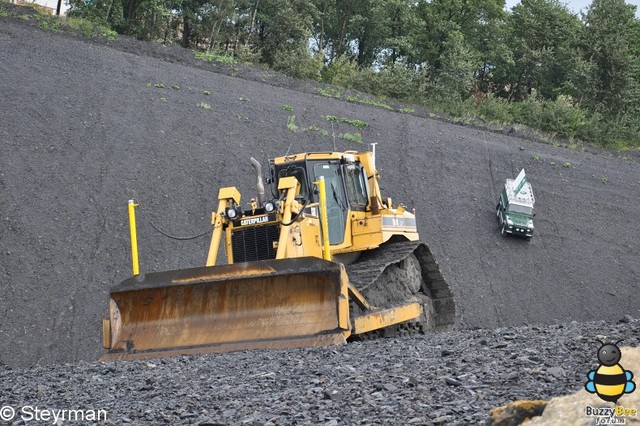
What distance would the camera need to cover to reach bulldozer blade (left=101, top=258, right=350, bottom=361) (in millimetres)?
11352

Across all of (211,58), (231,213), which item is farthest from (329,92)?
(231,213)

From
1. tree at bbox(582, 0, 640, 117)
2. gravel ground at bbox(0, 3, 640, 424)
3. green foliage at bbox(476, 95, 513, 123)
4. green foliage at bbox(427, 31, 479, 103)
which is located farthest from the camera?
tree at bbox(582, 0, 640, 117)

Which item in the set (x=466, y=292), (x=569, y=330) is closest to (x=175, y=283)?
(x=569, y=330)

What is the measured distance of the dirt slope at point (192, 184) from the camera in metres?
16.8

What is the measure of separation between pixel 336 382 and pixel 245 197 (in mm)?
13770

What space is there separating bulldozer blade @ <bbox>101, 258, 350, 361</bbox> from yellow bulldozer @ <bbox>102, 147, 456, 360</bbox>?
0.01 meters

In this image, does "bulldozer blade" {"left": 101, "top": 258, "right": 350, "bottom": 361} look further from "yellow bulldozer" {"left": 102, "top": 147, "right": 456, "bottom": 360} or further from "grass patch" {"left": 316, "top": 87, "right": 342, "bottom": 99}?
"grass patch" {"left": 316, "top": 87, "right": 342, "bottom": 99}

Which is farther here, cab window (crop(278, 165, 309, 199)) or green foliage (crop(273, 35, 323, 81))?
green foliage (crop(273, 35, 323, 81))

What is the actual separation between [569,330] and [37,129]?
14.3 m

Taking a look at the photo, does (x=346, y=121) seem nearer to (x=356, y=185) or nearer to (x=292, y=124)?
(x=292, y=124)

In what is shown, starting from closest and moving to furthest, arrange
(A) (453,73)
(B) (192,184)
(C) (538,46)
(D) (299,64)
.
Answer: (B) (192,184), (D) (299,64), (A) (453,73), (C) (538,46)

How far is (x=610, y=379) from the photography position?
17.9 ft

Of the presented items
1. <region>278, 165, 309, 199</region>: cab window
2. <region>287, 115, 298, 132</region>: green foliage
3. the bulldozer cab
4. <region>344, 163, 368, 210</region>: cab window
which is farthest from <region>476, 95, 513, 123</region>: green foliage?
<region>278, 165, 309, 199</region>: cab window

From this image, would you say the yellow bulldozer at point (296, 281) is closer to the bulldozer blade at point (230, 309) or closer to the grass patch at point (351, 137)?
the bulldozer blade at point (230, 309)
